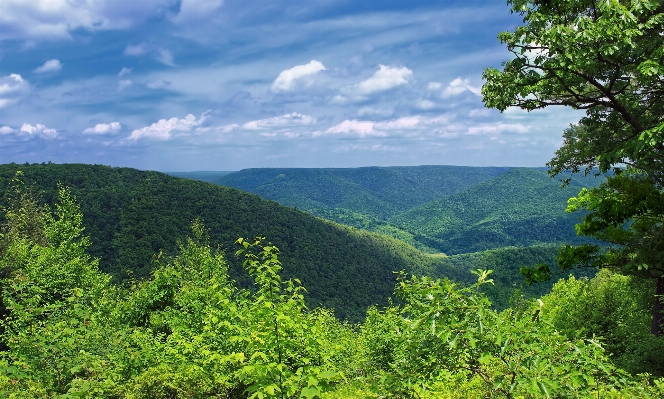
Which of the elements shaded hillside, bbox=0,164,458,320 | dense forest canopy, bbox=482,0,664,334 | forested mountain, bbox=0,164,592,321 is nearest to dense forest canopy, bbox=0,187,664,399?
dense forest canopy, bbox=482,0,664,334

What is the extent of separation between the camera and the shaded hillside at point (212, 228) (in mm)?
89062

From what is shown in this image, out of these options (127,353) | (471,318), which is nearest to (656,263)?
(471,318)

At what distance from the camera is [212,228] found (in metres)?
104

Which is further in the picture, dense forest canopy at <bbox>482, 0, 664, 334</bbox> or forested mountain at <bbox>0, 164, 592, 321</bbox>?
forested mountain at <bbox>0, 164, 592, 321</bbox>

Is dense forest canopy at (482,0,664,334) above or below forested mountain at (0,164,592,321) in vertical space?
above

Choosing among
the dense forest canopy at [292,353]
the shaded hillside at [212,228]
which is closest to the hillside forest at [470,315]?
the dense forest canopy at [292,353]

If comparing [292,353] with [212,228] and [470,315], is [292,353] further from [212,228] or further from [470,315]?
[212,228]

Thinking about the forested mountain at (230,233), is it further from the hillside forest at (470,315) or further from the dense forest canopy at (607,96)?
the dense forest canopy at (607,96)

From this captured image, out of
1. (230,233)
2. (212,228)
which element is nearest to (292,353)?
(212,228)

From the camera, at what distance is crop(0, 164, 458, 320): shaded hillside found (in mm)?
89062

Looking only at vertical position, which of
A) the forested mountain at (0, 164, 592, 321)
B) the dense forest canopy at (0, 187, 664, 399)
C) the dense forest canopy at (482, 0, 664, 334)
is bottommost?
the forested mountain at (0, 164, 592, 321)

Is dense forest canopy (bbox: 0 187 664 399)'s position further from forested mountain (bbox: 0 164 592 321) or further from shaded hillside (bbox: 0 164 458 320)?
shaded hillside (bbox: 0 164 458 320)

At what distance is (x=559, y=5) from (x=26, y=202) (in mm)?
49850

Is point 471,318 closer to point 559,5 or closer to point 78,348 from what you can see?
point 559,5
